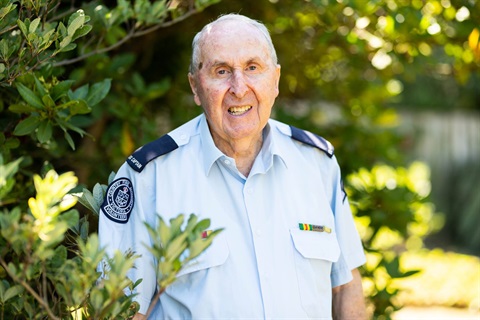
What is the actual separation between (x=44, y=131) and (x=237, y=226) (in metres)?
0.80

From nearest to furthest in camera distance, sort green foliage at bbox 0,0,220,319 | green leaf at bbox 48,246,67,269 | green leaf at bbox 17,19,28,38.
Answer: green foliage at bbox 0,0,220,319
green leaf at bbox 48,246,67,269
green leaf at bbox 17,19,28,38

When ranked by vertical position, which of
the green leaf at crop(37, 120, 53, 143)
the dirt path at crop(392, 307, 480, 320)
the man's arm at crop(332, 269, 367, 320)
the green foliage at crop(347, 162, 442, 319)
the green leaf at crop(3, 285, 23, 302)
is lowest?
the dirt path at crop(392, 307, 480, 320)

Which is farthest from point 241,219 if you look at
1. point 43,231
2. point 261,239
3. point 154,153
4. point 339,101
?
point 339,101

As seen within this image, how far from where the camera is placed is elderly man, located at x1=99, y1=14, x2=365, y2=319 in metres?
2.27

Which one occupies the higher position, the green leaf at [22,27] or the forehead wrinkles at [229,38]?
the green leaf at [22,27]

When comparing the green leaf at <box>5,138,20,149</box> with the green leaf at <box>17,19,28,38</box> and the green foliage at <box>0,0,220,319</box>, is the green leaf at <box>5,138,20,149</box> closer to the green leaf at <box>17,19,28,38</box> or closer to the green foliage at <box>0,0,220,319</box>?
the green foliage at <box>0,0,220,319</box>

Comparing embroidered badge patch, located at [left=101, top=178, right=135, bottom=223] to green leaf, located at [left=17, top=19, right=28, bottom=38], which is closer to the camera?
green leaf, located at [left=17, top=19, right=28, bottom=38]

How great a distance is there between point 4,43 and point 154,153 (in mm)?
596

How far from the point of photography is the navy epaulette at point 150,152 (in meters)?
2.37

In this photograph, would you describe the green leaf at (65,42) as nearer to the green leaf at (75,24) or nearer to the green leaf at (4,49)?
the green leaf at (75,24)

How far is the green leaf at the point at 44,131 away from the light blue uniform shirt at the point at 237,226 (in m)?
0.36

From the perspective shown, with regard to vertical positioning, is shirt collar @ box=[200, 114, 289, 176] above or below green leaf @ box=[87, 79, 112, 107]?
below

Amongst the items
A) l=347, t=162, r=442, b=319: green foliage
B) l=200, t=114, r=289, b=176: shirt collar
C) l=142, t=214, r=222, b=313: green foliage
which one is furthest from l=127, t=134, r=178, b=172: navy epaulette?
l=347, t=162, r=442, b=319: green foliage

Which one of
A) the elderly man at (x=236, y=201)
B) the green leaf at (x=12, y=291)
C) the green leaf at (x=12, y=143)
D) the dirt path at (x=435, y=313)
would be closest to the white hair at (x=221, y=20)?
the elderly man at (x=236, y=201)
